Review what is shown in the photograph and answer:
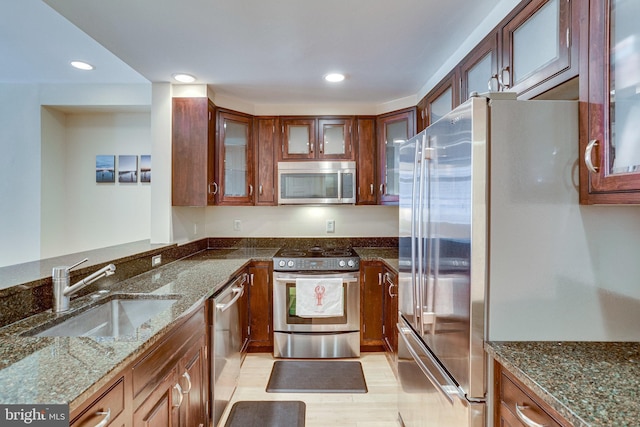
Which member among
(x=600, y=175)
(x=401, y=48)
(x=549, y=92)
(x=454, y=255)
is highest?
(x=401, y=48)

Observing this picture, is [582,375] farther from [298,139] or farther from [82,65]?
[82,65]

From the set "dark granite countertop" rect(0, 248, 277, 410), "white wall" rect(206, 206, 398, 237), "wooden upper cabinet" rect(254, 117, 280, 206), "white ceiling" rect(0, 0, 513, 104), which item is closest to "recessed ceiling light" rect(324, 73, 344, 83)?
"white ceiling" rect(0, 0, 513, 104)

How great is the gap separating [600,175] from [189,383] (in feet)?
5.98

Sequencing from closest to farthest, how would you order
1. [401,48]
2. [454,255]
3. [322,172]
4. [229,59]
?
[454,255] → [401,48] → [229,59] → [322,172]

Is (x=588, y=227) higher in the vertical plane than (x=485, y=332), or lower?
Result: higher

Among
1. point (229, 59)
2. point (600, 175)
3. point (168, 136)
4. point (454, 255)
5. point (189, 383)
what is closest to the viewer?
point (600, 175)

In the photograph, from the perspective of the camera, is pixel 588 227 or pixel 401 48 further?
pixel 401 48

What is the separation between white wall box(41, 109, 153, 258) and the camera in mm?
3328

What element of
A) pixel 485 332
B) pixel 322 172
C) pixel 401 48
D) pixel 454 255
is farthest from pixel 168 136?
pixel 485 332

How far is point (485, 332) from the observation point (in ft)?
3.74

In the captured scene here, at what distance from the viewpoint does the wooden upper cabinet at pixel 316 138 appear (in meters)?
3.21

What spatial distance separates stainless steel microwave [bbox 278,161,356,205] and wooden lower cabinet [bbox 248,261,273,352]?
0.68m

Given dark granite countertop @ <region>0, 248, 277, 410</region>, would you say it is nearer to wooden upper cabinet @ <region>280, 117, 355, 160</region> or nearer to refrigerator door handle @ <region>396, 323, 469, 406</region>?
refrigerator door handle @ <region>396, 323, 469, 406</region>

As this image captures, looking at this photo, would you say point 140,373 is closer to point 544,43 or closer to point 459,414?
point 459,414
